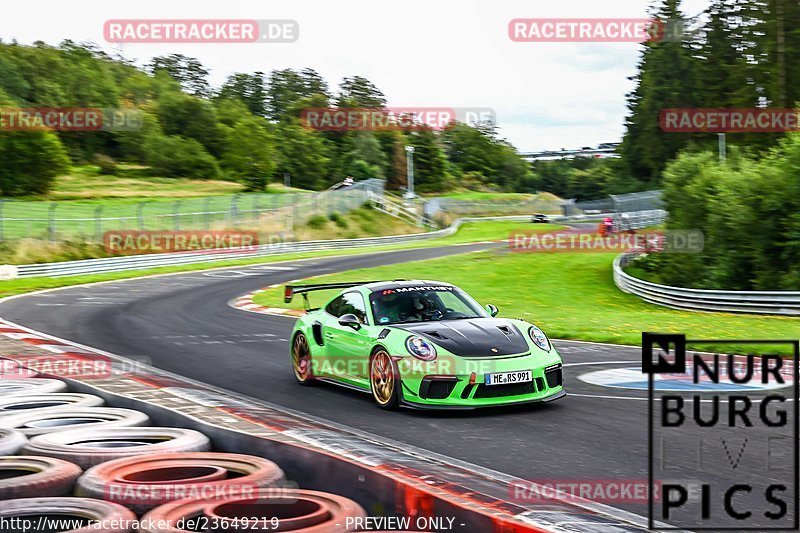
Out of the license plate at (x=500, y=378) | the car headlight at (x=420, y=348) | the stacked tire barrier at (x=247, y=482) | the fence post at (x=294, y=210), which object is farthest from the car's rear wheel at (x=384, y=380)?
the fence post at (x=294, y=210)

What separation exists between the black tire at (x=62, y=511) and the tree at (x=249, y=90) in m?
151

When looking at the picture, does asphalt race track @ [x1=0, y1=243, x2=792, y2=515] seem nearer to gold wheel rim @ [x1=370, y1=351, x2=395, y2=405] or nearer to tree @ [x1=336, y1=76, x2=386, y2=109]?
gold wheel rim @ [x1=370, y1=351, x2=395, y2=405]

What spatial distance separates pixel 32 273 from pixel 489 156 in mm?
120295

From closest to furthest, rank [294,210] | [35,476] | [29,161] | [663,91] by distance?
[35,476] → [294,210] → [29,161] → [663,91]

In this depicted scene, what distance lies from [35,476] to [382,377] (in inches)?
189

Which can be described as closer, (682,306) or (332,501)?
(332,501)

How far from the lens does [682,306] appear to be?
2745cm

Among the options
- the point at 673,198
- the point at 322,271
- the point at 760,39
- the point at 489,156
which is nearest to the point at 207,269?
the point at 322,271

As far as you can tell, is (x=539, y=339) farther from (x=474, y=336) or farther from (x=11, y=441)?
(x=11, y=441)

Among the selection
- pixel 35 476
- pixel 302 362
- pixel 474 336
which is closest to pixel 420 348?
pixel 474 336

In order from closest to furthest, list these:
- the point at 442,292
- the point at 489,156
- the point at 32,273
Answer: the point at 442,292, the point at 32,273, the point at 489,156

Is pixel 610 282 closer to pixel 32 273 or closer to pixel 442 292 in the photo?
pixel 32 273

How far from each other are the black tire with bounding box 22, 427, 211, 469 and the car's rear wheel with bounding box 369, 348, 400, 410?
3.16 meters

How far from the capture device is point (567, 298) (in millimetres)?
32500
